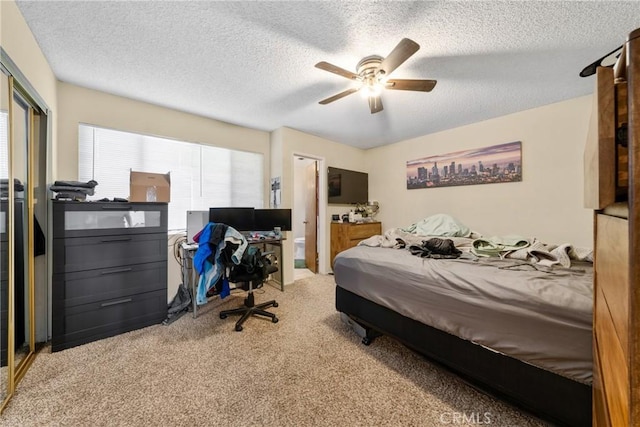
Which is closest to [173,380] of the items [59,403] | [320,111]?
[59,403]

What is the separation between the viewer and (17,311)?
5.98ft

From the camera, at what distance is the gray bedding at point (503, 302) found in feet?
3.56

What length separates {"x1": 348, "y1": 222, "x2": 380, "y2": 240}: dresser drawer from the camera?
4195mm

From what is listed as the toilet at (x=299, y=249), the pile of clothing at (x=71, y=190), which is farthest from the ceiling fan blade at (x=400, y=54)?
the toilet at (x=299, y=249)

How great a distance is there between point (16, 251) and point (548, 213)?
5357 millimetres

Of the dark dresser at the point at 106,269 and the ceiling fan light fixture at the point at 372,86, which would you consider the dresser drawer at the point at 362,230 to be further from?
the dark dresser at the point at 106,269

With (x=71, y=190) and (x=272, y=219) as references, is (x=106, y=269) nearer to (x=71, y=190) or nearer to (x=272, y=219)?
(x=71, y=190)

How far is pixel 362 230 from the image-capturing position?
4.36 meters

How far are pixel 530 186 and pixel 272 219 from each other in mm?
3541

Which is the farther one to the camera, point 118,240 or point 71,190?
point 118,240

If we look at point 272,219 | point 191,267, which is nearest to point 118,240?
point 191,267

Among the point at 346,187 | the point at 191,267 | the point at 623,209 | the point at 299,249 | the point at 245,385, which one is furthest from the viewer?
the point at 299,249

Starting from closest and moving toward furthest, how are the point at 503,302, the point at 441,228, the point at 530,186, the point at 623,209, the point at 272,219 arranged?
the point at 623,209, the point at 503,302, the point at 441,228, the point at 530,186, the point at 272,219

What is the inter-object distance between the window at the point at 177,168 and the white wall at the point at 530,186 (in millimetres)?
2956
